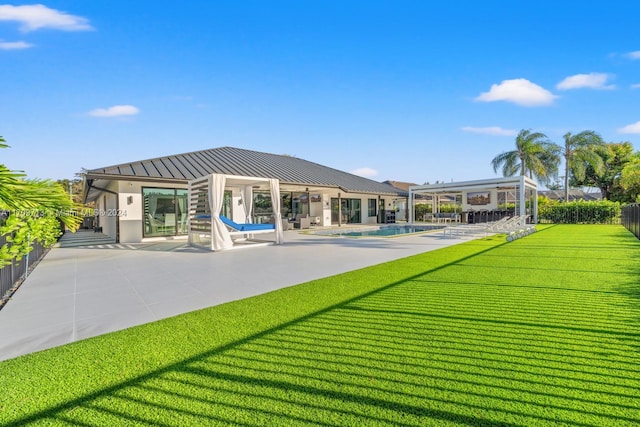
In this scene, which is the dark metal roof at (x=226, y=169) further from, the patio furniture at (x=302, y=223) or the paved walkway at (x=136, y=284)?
the paved walkway at (x=136, y=284)

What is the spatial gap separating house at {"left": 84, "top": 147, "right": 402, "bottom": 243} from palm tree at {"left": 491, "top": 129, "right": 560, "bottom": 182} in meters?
12.3

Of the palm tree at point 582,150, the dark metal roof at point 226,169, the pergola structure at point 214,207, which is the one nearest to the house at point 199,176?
the dark metal roof at point 226,169

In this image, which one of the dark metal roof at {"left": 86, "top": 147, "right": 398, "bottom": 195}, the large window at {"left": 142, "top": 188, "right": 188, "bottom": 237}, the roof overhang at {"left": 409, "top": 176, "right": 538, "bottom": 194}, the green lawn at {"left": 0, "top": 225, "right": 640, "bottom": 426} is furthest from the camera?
the roof overhang at {"left": 409, "top": 176, "right": 538, "bottom": 194}

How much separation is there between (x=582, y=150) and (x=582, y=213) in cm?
817

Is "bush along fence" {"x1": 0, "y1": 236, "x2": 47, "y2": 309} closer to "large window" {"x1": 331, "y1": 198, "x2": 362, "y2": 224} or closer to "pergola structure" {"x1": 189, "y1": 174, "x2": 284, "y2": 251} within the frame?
"pergola structure" {"x1": 189, "y1": 174, "x2": 284, "y2": 251}

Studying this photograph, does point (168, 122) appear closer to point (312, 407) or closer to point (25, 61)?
point (25, 61)

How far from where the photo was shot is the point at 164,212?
638 inches

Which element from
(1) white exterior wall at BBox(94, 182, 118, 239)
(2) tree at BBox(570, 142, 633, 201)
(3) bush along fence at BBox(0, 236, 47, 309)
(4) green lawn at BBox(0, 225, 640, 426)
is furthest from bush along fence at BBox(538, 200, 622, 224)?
(3) bush along fence at BBox(0, 236, 47, 309)

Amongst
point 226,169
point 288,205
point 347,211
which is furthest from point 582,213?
point 226,169

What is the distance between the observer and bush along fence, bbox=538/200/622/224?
81.0 ft

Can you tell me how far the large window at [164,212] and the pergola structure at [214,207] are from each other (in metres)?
2.33

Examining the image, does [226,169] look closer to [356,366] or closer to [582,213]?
[356,366]

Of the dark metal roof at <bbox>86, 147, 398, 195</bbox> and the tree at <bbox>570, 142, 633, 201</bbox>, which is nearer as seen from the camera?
the dark metal roof at <bbox>86, 147, 398, 195</bbox>

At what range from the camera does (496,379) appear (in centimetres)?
281
